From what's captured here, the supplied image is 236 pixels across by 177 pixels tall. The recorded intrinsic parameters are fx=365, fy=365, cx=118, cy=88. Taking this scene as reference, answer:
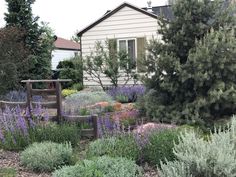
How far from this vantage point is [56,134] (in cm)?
657

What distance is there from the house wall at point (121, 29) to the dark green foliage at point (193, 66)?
7.35 meters

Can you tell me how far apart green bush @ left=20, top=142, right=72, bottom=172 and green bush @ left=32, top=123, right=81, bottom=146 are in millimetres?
693

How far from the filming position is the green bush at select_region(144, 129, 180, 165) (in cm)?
525

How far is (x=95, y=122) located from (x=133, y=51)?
9.68 metres

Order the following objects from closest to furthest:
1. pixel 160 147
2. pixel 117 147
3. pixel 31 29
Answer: pixel 160 147
pixel 117 147
pixel 31 29

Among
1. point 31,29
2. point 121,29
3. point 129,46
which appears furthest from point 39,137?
point 121,29

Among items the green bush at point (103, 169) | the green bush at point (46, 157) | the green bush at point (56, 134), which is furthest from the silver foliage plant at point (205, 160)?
the green bush at point (56, 134)

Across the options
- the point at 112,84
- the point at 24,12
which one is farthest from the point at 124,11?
the point at 24,12

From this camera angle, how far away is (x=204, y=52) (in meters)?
7.38

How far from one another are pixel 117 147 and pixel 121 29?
1166cm

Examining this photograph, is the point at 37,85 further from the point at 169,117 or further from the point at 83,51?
the point at 169,117

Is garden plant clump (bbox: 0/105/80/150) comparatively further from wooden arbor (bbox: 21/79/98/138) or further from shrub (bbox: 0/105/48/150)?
wooden arbor (bbox: 21/79/98/138)

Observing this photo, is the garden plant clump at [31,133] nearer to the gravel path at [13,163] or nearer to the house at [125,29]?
the gravel path at [13,163]

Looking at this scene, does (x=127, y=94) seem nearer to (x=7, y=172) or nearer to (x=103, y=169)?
(x=7, y=172)
